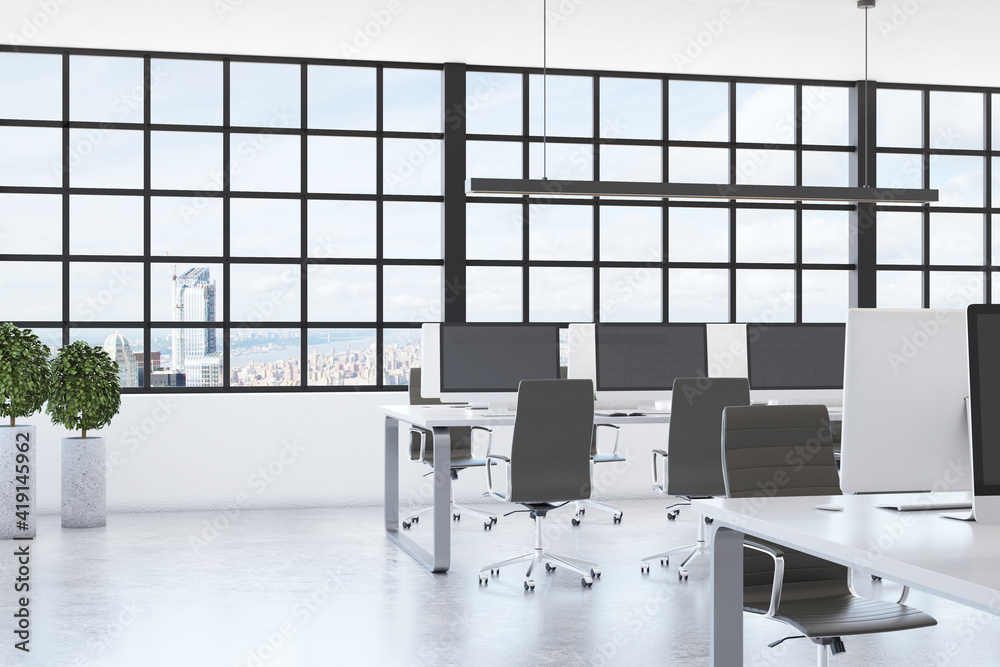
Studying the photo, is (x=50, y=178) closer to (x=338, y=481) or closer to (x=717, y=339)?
(x=338, y=481)

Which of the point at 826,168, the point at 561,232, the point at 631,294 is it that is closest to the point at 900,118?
the point at 826,168

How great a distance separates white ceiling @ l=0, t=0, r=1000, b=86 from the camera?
636 centimetres

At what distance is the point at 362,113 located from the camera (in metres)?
7.76

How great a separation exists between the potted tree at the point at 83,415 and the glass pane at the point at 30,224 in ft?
4.05

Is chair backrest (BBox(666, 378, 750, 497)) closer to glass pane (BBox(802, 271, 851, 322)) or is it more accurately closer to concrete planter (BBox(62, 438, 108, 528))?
glass pane (BBox(802, 271, 851, 322))

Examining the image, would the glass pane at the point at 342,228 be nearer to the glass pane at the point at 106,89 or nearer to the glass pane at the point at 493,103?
the glass pane at the point at 493,103

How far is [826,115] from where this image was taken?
8430 millimetres

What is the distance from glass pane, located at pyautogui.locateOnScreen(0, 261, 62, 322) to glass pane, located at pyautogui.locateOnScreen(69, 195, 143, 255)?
0.84 ft

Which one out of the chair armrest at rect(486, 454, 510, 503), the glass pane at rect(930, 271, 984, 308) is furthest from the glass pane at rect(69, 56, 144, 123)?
the glass pane at rect(930, 271, 984, 308)

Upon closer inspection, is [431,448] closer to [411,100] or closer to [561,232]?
[561,232]

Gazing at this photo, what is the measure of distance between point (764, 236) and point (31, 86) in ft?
Answer: 19.5

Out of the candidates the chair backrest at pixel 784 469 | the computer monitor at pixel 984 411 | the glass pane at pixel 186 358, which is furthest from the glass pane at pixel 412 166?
the computer monitor at pixel 984 411

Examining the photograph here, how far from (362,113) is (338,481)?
9.50 ft

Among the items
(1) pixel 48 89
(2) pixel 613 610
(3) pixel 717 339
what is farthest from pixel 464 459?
(1) pixel 48 89
